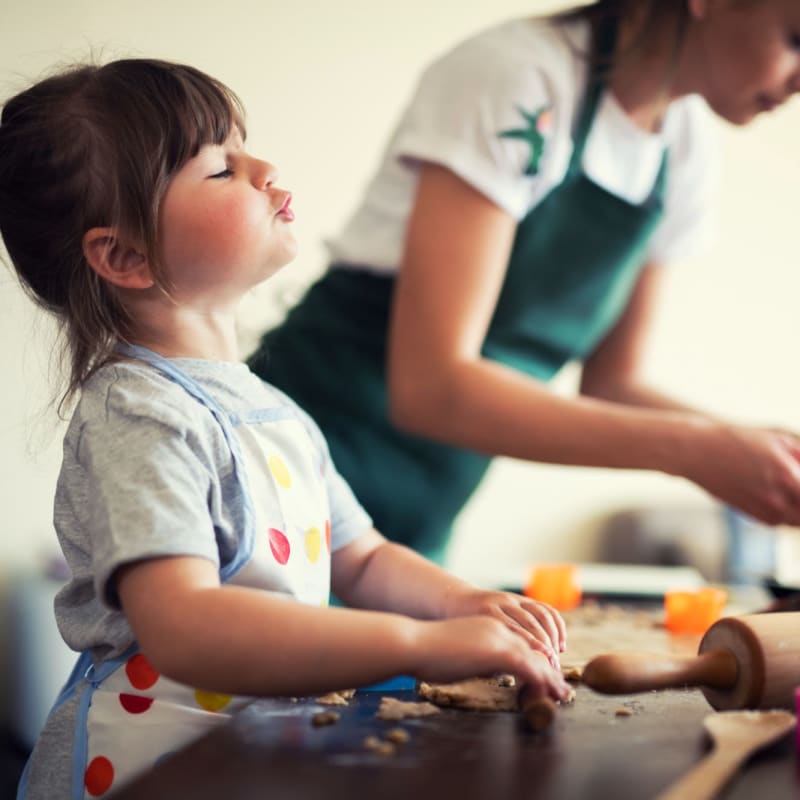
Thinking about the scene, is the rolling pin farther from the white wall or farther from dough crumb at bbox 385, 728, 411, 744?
the white wall

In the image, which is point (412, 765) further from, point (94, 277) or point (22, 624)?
point (22, 624)

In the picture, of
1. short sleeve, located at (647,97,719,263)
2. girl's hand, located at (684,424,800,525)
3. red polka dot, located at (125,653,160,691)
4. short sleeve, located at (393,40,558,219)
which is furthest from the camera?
short sleeve, located at (647,97,719,263)

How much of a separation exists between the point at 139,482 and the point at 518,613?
0.30m

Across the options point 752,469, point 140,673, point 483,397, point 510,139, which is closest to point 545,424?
point 483,397

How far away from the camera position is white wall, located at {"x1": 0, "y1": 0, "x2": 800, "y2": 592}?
1.65m

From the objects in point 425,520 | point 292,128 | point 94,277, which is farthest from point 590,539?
point 94,277

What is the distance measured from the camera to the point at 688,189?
145 cm

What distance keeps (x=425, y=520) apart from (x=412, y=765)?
2.91 feet

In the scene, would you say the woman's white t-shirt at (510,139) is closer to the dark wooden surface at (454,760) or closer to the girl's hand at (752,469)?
the girl's hand at (752,469)

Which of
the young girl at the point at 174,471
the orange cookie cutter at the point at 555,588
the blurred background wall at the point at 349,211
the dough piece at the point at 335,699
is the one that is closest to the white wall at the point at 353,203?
the blurred background wall at the point at 349,211

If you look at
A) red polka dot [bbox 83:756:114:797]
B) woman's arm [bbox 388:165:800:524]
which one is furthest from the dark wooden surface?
woman's arm [bbox 388:165:800:524]

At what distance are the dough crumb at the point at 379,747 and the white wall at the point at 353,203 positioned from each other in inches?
16.4

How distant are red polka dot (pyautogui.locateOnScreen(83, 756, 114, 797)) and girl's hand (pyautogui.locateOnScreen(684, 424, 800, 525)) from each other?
2.04 feet

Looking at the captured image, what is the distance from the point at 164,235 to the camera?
0.76m
